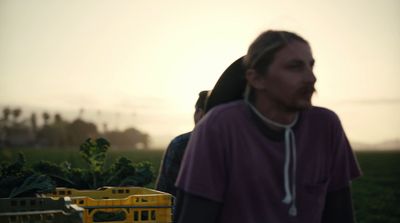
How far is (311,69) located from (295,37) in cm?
12

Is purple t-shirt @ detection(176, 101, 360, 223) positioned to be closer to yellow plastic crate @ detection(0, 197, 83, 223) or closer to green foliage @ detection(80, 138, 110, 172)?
yellow plastic crate @ detection(0, 197, 83, 223)

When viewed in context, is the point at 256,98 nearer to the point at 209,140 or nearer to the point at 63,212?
the point at 209,140

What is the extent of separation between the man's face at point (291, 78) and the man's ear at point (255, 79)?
0.02m

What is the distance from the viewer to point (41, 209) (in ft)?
9.07

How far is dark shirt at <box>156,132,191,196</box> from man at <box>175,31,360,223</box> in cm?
196

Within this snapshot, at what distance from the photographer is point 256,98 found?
197 centimetres

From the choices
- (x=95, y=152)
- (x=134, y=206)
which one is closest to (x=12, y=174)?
(x=134, y=206)

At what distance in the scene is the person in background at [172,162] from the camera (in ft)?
12.8

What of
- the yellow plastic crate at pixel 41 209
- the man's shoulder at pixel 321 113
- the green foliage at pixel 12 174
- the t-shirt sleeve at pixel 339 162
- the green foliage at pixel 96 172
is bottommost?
the green foliage at pixel 96 172

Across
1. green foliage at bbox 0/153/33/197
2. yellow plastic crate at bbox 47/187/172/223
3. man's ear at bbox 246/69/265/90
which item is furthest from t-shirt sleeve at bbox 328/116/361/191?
green foliage at bbox 0/153/33/197

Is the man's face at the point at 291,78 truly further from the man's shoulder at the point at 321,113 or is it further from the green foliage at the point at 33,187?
the green foliage at the point at 33,187

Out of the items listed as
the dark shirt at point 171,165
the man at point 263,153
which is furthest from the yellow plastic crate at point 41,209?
the dark shirt at point 171,165

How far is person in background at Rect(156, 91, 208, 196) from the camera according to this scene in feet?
12.8

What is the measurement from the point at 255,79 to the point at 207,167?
34 centimetres
